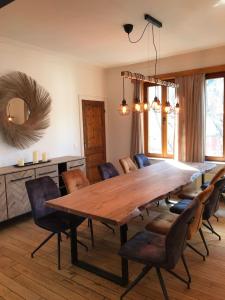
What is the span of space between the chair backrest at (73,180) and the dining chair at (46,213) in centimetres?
16

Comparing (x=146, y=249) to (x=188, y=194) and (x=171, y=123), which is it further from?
(x=171, y=123)

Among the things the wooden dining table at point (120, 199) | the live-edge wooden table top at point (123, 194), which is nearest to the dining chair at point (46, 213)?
the wooden dining table at point (120, 199)

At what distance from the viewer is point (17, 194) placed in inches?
148

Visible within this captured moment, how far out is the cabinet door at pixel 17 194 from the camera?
12.0 ft

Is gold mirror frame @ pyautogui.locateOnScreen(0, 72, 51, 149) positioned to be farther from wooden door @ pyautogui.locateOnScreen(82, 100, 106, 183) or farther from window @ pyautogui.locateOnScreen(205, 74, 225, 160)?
window @ pyautogui.locateOnScreen(205, 74, 225, 160)

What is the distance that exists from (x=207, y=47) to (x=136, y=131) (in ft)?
7.23

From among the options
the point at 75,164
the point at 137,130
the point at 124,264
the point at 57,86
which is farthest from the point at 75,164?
the point at 124,264

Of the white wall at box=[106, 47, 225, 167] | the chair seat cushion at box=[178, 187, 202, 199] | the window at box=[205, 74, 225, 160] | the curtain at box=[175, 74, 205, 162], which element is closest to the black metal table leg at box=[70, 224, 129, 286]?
the chair seat cushion at box=[178, 187, 202, 199]

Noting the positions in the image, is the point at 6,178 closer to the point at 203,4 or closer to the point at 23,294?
the point at 23,294

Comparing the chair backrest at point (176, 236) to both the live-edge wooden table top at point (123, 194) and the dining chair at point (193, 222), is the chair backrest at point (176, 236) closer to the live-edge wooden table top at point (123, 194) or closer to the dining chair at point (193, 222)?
the dining chair at point (193, 222)

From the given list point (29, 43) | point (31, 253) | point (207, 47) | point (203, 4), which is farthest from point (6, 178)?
point (207, 47)

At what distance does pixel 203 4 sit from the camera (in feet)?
9.52

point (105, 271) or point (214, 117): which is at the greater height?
point (214, 117)

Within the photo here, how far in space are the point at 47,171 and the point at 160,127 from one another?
272 cm
